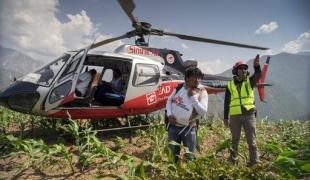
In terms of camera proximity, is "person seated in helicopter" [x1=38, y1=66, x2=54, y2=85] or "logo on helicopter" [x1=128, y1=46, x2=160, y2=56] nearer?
"person seated in helicopter" [x1=38, y1=66, x2=54, y2=85]

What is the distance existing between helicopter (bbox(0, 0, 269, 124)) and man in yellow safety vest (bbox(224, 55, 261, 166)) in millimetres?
1038

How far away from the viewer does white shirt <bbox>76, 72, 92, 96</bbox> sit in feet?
28.1

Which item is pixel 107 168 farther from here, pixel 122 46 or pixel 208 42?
pixel 208 42

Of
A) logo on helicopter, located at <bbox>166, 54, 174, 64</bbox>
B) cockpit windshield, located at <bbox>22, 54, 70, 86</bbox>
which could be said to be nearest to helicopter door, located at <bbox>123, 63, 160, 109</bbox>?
logo on helicopter, located at <bbox>166, 54, 174, 64</bbox>

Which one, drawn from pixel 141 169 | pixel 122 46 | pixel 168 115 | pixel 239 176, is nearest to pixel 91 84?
pixel 122 46

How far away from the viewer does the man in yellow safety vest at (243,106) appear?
647 centimetres

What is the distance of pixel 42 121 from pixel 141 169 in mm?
5568

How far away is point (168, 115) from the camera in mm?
5504

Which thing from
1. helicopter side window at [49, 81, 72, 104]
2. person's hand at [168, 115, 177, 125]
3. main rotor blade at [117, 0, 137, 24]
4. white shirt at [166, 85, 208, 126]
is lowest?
person's hand at [168, 115, 177, 125]

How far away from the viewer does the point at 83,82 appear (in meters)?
8.70

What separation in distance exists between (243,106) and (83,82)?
4.32 m

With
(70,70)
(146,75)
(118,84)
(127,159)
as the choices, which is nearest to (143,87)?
(146,75)

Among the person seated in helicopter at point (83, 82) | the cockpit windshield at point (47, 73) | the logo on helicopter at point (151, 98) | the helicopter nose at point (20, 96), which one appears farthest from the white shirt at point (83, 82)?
the logo on helicopter at point (151, 98)

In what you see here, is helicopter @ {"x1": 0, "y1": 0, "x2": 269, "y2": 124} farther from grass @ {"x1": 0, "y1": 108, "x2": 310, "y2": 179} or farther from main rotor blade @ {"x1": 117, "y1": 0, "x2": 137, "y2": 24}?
grass @ {"x1": 0, "y1": 108, "x2": 310, "y2": 179}
